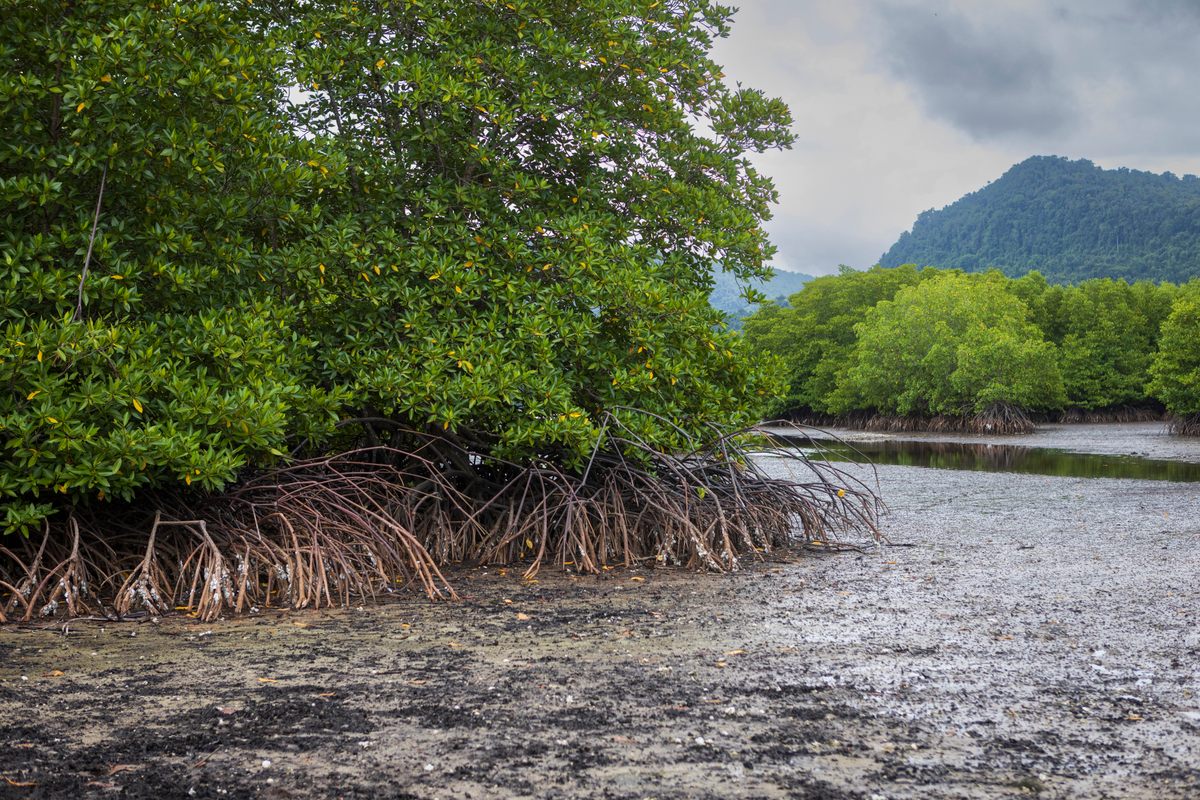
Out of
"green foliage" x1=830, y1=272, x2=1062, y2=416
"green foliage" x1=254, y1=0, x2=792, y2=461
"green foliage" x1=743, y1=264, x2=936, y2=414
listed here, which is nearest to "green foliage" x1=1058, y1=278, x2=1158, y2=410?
"green foliage" x1=830, y1=272, x2=1062, y2=416

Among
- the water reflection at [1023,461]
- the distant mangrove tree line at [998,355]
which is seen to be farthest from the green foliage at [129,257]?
the distant mangrove tree line at [998,355]

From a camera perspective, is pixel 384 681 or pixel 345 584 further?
pixel 345 584

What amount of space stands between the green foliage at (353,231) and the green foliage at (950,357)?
34.6m

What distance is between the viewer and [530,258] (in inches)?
336

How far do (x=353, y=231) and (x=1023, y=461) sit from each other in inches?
801

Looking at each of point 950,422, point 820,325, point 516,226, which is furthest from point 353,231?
point 820,325

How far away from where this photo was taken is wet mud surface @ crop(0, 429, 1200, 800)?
144 inches

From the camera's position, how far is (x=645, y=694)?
475 cm

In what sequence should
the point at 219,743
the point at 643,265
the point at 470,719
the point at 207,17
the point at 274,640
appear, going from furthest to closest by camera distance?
the point at 643,265, the point at 207,17, the point at 274,640, the point at 470,719, the point at 219,743

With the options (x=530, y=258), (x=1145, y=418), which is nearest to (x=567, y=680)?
(x=530, y=258)

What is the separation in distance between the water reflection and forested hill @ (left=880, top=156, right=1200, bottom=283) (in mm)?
98042

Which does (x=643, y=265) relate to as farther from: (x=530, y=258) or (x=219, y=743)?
(x=219, y=743)

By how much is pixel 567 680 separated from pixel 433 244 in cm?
458

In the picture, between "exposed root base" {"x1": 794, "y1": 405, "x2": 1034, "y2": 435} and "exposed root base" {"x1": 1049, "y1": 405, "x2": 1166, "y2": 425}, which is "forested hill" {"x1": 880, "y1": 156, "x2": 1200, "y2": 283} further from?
"exposed root base" {"x1": 794, "y1": 405, "x2": 1034, "y2": 435}
